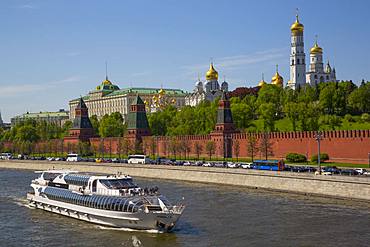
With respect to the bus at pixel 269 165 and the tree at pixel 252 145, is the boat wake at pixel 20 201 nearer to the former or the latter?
the bus at pixel 269 165

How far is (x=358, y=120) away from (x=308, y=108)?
28.2 ft

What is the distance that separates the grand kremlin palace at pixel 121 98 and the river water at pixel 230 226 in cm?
11317

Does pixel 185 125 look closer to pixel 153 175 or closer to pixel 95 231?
pixel 153 175

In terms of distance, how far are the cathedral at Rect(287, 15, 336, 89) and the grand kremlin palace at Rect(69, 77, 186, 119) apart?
137 feet

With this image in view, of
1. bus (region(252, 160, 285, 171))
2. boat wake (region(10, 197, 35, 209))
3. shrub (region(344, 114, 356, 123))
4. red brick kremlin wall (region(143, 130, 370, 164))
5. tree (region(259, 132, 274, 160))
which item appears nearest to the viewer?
boat wake (region(10, 197, 35, 209))

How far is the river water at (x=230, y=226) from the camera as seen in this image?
30.7 m

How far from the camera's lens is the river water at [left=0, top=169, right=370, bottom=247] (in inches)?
1209

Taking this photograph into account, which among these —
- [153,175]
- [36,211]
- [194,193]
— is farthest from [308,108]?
[36,211]

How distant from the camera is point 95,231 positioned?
34469 millimetres

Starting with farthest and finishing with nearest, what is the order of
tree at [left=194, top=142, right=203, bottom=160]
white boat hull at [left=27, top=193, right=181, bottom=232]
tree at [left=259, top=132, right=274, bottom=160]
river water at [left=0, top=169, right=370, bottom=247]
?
tree at [left=194, top=142, right=203, bottom=160]
tree at [left=259, top=132, right=274, bottom=160]
white boat hull at [left=27, top=193, right=181, bottom=232]
river water at [left=0, top=169, right=370, bottom=247]

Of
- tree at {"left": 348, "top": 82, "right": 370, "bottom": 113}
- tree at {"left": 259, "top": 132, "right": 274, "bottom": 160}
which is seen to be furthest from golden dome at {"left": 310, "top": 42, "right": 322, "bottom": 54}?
tree at {"left": 259, "top": 132, "right": 274, "bottom": 160}

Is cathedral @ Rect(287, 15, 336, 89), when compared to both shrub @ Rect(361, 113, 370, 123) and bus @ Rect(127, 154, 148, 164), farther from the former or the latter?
bus @ Rect(127, 154, 148, 164)

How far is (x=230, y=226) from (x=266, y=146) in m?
36.0

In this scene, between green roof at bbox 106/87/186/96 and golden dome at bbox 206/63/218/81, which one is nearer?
golden dome at bbox 206/63/218/81
